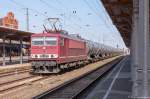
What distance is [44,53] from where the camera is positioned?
2956cm

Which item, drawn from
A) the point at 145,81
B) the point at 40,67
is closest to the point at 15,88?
the point at 40,67

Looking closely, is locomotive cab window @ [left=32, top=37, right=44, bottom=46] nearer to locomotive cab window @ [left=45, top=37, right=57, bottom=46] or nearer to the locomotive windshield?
the locomotive windshield

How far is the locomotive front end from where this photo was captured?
1139 inches

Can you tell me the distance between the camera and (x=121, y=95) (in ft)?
54.4

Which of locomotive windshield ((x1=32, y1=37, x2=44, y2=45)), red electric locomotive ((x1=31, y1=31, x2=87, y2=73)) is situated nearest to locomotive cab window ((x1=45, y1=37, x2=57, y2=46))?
red electric locomotive ((x1=31, y1=31, x2=87, y2=73))

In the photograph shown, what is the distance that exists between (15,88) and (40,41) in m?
10.2

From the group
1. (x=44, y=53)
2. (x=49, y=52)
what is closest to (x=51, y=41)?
(x=49, y=52)

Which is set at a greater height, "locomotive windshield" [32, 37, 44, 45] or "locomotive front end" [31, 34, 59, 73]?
"locomotive windshield" [32, 37, 44, 45]

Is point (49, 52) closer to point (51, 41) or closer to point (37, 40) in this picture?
point (51, 41)

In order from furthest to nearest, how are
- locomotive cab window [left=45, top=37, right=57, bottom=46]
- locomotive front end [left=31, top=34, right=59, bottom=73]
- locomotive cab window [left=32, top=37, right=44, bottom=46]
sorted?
locomotive cab window [left=32, top=37, right=44, bottom=46]
locomotive cab window [left=45, top=37, right=57, bottom=46]
locomotive front end [left=31, top=34, right=59, bottom=73]

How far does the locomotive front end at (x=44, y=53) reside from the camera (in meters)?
28.9

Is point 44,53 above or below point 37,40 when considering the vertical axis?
below

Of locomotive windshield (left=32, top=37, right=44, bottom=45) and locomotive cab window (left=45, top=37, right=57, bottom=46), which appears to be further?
locomotive windshield (left=32, top=37, right=44, bottom=45)

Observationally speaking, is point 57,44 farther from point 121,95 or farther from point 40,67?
point 121,95
